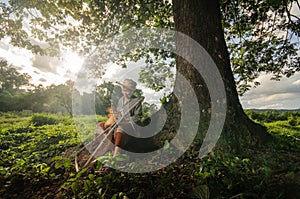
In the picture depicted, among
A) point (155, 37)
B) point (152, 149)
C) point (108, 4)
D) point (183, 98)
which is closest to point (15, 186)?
point (152, 149)

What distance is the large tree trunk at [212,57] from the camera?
8.92 ft

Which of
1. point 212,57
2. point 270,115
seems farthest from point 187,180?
point 270,115

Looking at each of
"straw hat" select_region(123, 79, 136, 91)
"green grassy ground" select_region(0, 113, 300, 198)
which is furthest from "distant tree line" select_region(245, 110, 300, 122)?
"straw hat" select_region(123, 79, 136, 91)

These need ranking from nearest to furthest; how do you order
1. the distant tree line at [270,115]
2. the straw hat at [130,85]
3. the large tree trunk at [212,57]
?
the large tree trunk at [212,57] → the straw hat at [130,85] → the distant tree line at [270,115]

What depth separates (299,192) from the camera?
1440 mm

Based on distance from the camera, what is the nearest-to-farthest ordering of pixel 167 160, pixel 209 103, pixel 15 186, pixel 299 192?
1. pixel 299 192
2. pixel 15 186
3. pixel 167 160
4. pixel 209 103

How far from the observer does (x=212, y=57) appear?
3.08 m

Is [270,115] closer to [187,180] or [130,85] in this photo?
[130,85]

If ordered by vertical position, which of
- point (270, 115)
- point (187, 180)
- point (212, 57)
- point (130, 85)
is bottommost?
point (187, 180)

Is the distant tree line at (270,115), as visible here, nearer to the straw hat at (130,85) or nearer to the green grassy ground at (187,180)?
the green grassy ground at (187,180)

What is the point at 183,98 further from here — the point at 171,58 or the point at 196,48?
the point at 171,58

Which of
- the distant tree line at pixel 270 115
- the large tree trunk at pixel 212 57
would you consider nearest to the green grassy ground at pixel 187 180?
the large tree trunk at pixel 212 57

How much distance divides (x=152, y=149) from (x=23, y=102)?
35.7 meters

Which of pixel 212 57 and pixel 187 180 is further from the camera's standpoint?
pixel 212 57
